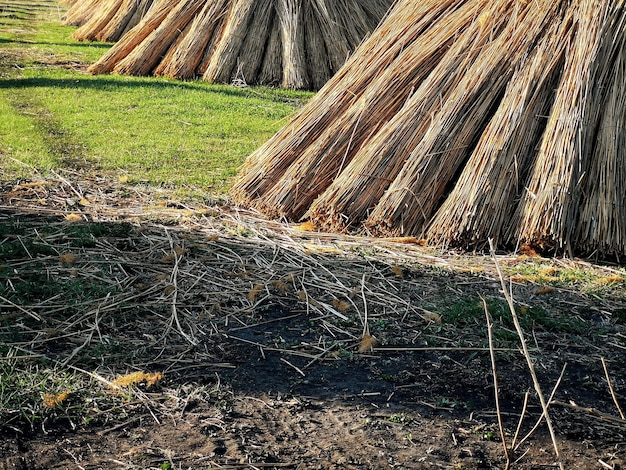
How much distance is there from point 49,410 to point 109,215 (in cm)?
243

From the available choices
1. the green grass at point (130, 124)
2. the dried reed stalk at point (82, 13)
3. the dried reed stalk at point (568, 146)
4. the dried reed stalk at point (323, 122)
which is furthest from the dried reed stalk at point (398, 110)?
the dried reed stalk at point (82, 13)

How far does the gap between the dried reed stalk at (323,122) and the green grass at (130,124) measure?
492 millimetres

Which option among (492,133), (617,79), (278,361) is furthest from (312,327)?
(617,79)

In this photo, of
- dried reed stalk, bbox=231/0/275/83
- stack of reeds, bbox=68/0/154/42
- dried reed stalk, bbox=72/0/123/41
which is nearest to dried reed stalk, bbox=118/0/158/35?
stack of reeds, bbox=68/0/154/42

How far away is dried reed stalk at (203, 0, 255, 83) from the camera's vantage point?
34.4 ft

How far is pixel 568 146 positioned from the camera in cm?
467

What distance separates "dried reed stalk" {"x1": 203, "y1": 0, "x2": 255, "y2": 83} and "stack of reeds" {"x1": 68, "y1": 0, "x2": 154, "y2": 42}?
3.48 m

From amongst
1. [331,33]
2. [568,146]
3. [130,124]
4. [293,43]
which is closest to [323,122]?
[568,146]

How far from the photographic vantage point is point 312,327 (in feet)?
12.2

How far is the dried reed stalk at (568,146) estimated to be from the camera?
15.2ft

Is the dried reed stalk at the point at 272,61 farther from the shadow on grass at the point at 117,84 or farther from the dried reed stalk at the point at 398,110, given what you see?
the dried reed stalk at the point at 398,110

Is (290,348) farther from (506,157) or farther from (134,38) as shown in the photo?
(134,38)

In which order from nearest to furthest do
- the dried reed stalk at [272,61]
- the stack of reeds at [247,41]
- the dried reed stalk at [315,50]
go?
the stack of reeds at [247,41]
the dried reed stalk at [315,50]
the dried reed stalk at [272,61]

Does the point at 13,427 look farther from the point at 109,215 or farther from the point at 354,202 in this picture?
the point at 354,202
